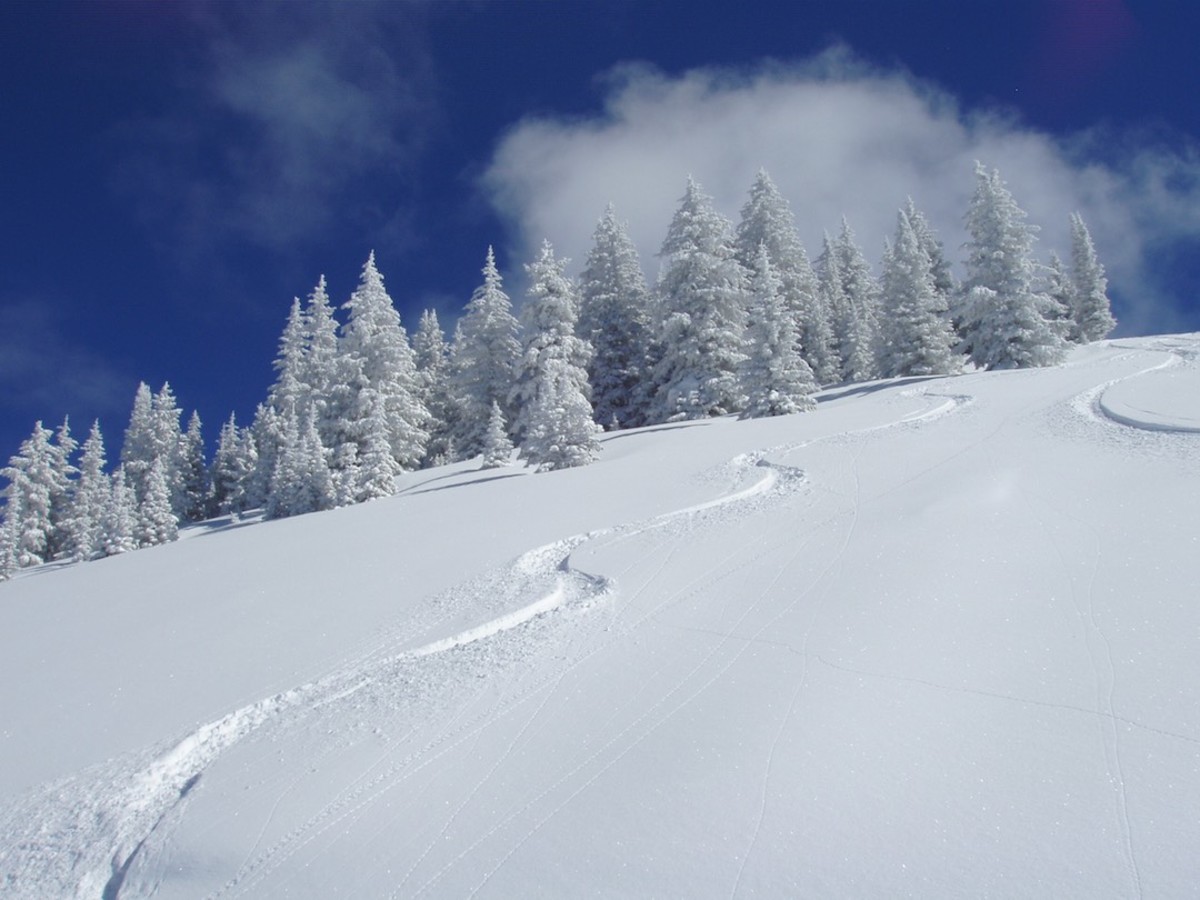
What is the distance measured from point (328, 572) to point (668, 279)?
81.4 ft

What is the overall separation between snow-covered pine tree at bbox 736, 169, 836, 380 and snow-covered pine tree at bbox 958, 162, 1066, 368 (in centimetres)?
906

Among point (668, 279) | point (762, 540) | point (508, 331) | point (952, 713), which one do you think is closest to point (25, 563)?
point (508, 331)

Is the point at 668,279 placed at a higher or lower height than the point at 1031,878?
higher

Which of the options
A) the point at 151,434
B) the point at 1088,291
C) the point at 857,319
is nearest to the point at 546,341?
the point at 857,319

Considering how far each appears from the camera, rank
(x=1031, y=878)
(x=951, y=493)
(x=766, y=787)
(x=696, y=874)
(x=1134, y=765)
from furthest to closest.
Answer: (x=951, y=493) < (x=766, y=787) < (x=1134, y=765) < (x=696, y=874) < (x=1031, y=878)

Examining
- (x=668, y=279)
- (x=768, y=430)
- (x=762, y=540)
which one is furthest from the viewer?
(x=668, y=279)

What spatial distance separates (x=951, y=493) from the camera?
9.09 metres

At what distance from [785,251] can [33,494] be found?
5184 cm

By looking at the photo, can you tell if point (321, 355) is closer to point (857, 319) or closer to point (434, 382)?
point (434, 382)

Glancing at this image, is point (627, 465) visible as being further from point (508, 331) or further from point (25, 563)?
point (25, 563)

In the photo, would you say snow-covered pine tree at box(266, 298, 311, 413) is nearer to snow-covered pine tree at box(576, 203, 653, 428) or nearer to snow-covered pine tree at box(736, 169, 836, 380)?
snow-covered pine tree at box(576, 203, 653, 428)

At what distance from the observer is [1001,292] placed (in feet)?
99.3

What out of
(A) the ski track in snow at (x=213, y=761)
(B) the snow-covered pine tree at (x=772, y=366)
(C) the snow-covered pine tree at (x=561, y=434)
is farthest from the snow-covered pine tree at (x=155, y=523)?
(A) the ski track in snow at (x=213, y=761)

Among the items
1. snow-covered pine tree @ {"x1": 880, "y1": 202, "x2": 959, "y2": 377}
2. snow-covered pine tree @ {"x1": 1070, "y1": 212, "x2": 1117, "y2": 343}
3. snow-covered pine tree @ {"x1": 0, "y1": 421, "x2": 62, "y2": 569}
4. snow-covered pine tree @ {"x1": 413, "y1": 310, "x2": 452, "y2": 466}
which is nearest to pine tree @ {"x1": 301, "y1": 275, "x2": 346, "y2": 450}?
snow-covered pine tree @ {"x1": 413, "y1": 310, "x2": 452, "y2": 466}
